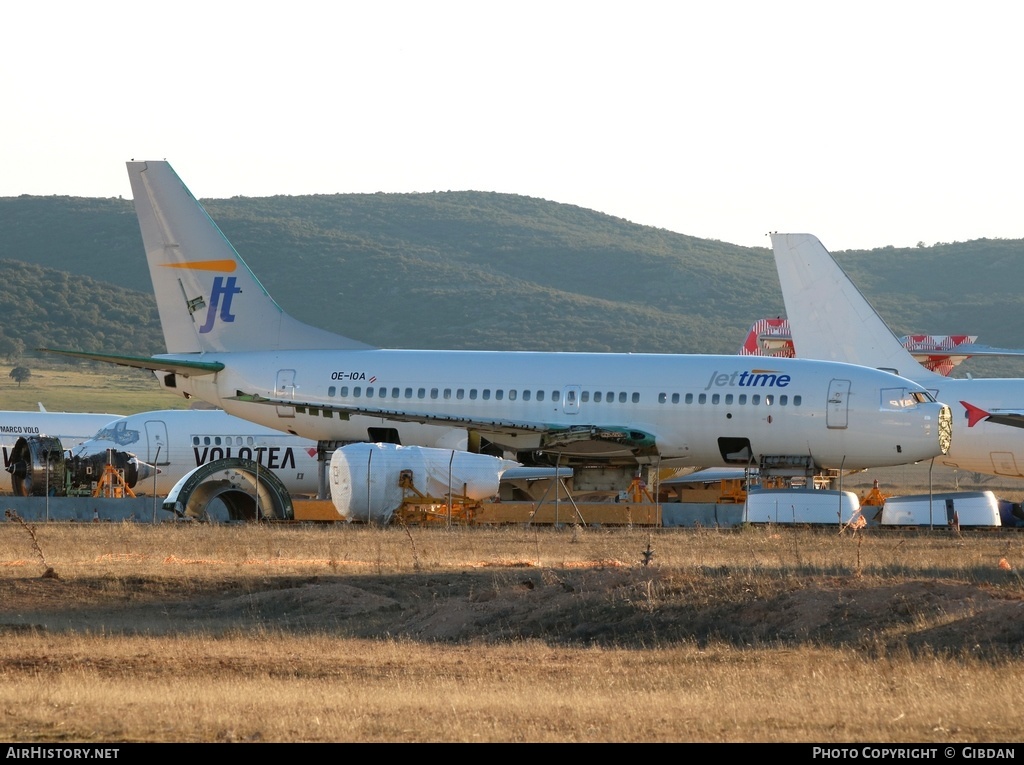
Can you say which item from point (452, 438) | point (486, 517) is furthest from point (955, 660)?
point (452, 438)

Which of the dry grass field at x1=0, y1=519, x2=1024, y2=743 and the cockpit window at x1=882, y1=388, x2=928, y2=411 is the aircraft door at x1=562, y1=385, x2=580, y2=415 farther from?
the dry grass field at x1=0, y1=519, x2=1024, y2=743


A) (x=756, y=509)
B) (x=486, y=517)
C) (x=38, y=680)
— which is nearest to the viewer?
(x=38, y=680)

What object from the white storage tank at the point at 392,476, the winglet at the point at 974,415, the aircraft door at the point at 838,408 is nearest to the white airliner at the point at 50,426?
the white storage tank at the point at 392,476

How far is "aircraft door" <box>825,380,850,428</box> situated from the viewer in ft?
124

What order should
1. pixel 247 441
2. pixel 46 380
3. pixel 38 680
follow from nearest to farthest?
1. pixel 38 680
2. pixel 247 441
3. pixel 46 380

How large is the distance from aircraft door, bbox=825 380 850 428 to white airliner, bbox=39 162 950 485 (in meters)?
0.03

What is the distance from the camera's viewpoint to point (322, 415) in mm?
40844

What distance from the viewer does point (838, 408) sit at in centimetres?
3775

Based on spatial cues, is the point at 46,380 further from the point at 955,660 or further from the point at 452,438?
the point at 955,660

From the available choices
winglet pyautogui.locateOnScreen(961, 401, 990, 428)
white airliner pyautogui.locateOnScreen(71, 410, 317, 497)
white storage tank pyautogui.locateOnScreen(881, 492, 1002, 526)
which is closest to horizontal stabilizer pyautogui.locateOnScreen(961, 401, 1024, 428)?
winglet pyautogui.locateOnScreen(961, 401, 990, 428)

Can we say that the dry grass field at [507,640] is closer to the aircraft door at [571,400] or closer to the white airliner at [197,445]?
the aircraft door at [571,400]

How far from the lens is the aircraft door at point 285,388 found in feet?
135

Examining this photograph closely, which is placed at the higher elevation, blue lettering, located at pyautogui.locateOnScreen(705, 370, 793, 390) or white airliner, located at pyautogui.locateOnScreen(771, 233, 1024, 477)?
white airliner, located at pyautogui.locateOnScreen(771, 233, 1024, 477)
